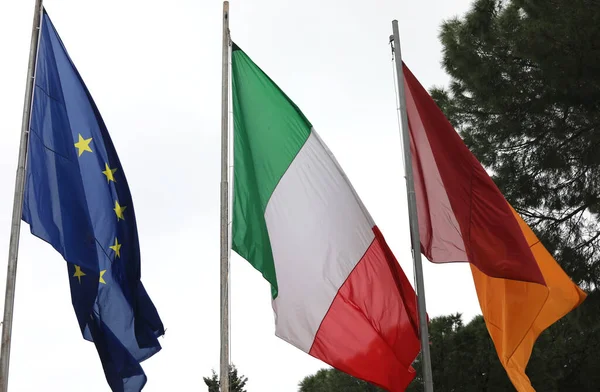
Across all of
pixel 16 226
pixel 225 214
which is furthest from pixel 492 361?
pixel 16 226

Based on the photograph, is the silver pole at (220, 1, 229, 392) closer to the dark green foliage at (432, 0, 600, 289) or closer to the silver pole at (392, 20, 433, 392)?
the silver pole at (392, 20, 433, 392)

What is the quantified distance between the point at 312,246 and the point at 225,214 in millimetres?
896

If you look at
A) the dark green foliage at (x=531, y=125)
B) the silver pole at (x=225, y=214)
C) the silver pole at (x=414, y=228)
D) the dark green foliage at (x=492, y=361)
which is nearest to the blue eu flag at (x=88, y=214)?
the silver pole at (x=225, y=214)

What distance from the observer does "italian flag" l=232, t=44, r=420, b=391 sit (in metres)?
8.34

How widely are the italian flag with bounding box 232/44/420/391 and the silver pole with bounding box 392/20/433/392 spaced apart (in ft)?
0.82

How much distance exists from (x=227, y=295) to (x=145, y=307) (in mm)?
1752

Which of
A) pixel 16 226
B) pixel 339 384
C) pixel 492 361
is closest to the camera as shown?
pixel 16 226

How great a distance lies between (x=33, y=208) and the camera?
28.7ft

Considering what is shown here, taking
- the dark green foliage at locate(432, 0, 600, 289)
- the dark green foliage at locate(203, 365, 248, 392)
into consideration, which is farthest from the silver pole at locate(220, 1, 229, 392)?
the dark green foliage at locate(203, 365, 248, 392)

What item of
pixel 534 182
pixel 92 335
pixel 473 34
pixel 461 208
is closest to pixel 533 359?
pixel 534 182

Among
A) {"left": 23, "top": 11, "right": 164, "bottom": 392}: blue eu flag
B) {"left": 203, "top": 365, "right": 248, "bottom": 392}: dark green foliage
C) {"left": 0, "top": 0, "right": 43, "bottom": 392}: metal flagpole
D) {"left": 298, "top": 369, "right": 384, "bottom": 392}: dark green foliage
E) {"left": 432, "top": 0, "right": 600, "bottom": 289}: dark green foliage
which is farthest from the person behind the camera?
{"left": 203, "top": 365, "right": 248, "bottom": 392}: dark green foliage

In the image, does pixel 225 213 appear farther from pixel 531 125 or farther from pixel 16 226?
pixel 531 125

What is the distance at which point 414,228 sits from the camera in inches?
333

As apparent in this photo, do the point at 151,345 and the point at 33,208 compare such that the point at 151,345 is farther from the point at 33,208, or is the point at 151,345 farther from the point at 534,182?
the point at 534,182
